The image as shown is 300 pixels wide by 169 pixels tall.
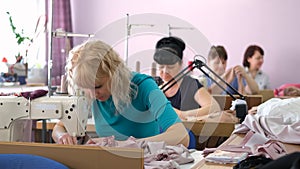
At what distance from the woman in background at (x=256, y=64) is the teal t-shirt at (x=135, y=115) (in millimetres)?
3252

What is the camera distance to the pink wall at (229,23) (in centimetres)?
517

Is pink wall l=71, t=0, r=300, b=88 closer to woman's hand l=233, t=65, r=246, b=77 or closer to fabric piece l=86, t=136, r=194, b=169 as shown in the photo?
woman's hand l=233, t=65, r=246, b=77

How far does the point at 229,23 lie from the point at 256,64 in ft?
1.76

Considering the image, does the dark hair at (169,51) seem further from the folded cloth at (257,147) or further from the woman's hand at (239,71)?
the woman's hand at (239,71)

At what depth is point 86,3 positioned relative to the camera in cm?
552

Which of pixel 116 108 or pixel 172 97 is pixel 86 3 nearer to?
pixel 172 97

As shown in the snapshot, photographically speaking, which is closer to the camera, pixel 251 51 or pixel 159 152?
pixel 159 152

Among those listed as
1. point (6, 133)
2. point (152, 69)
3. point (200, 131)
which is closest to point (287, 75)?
point (152, 69)

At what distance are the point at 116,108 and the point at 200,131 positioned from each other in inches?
28.7

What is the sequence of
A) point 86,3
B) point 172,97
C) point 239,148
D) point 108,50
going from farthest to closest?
point 86,3, point 172,97, point 108,50, point 239,148

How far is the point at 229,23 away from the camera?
5297 millimetres

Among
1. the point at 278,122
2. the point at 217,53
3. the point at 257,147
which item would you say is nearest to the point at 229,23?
the point at 217,53

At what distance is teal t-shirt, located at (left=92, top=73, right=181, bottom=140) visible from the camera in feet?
6.36

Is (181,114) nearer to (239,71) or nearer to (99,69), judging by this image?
(99,69)
